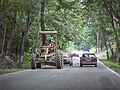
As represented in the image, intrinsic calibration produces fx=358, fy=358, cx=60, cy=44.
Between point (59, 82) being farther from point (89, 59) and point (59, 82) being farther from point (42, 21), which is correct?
point (42, 21)

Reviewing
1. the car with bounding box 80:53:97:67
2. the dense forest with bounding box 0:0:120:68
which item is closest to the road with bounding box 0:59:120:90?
the dense forest with bounding box 0:0:120:68

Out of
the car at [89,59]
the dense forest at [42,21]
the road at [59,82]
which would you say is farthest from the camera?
the car at [89,59]

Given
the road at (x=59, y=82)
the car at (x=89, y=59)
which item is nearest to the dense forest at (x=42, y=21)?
the car at (x=89, y=59)

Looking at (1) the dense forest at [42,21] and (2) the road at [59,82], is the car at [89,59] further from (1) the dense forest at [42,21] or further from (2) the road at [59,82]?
(2) the road at [59,82]

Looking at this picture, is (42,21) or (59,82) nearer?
(59,82)

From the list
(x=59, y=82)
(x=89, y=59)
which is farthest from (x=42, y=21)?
(x=59, y=82)

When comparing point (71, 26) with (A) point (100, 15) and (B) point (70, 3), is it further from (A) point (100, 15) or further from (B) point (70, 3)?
(B) point (70, 3)

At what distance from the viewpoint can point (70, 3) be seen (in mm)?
35250

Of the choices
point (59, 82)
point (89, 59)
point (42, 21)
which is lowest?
point (59, 82)

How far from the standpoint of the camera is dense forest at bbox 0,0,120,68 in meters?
33.3

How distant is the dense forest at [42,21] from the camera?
33.3m

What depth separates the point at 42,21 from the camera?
4653 centimetres

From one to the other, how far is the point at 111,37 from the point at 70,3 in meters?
27.3

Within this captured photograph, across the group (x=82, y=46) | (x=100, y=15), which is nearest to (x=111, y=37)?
(x=100, y=15)
